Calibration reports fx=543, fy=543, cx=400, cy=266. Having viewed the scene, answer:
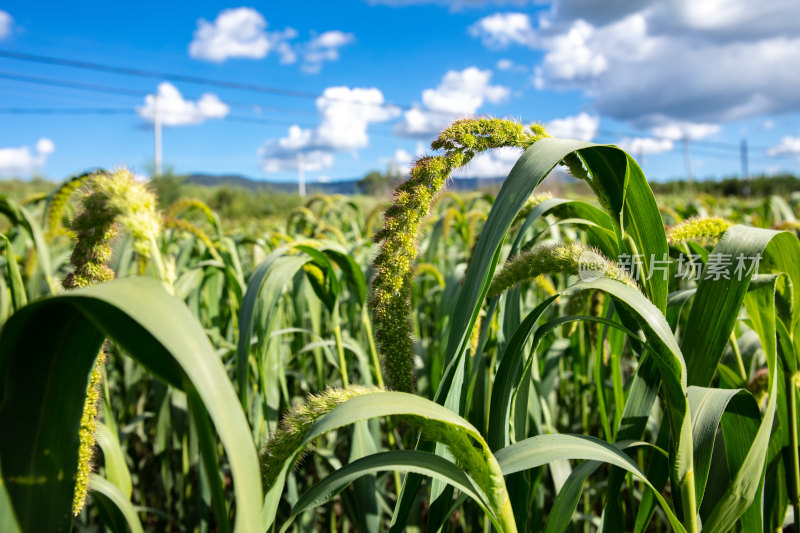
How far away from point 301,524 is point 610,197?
1680 mm

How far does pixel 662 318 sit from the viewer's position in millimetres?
858

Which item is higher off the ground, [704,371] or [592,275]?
[592,275]

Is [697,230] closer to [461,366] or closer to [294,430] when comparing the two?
[461,366]

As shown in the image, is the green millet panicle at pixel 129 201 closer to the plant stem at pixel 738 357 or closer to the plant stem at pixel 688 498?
the plant stem at pixel 688 498

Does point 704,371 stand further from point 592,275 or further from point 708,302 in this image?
point 592,275

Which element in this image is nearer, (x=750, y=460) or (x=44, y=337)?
(x=44, y=337)

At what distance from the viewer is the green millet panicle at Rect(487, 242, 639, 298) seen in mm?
937

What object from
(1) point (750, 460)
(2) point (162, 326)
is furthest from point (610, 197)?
(2) point (162, 326)

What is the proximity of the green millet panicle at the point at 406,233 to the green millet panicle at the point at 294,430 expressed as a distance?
17cm

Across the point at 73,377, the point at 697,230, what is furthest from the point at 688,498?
the point at 73,377

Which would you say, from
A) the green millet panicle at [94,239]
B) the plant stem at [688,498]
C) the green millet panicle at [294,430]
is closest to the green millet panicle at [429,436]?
the green millet panicle at [294,430]

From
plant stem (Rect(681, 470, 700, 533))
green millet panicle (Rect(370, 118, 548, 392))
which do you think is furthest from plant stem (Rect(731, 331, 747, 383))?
green millet panicle (Rect(370, 118, 548, 392))

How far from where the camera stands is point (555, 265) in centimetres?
97

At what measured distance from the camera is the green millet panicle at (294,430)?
2.38 ft
